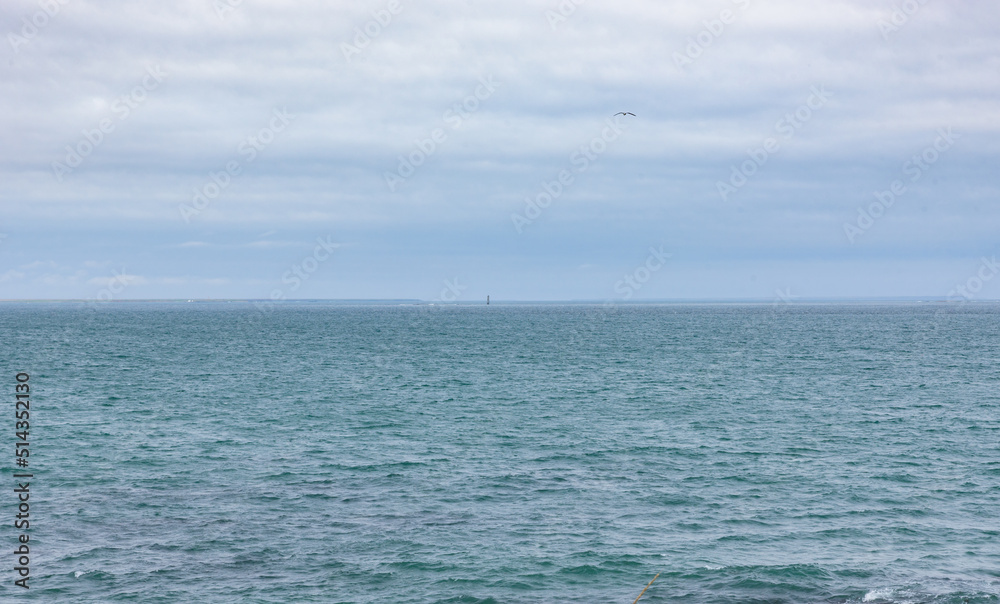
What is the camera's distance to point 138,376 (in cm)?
8638

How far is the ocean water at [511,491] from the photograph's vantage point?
86.8 feet

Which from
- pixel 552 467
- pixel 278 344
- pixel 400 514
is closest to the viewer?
pixel 400 514

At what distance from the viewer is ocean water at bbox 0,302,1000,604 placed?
1042 inches

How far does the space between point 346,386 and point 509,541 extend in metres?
51.4

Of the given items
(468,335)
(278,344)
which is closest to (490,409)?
(278,344)

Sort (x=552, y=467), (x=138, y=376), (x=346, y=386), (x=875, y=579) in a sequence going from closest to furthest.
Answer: (x=875, y=579) < (x=552, y=467) < (x=346, y=386) < (x=138, y=376)

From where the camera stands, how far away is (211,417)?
193 feet

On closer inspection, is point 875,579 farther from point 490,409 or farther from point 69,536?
point 490,409

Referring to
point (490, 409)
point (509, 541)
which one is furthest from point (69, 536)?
point (490, 409)

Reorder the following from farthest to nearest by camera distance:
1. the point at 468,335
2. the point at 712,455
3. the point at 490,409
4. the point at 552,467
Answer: the point at 468,335 → the point at 490,409 → the point at 712,455 → the point at 552,467

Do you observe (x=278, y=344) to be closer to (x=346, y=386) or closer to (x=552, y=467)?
(x=346, y=386)

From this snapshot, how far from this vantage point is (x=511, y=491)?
1463 inches

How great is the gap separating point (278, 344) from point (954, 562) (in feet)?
412

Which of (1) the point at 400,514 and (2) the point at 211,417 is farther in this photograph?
(2) the point at 211,417
